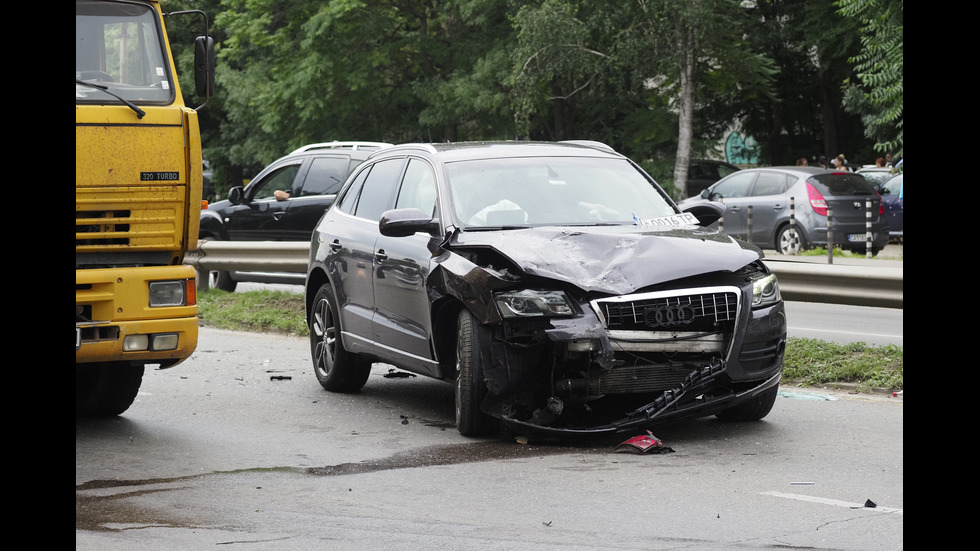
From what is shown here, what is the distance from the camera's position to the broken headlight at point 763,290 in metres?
7.27

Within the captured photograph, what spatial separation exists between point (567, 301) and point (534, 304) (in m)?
0.18

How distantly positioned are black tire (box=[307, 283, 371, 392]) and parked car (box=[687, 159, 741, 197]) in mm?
24899

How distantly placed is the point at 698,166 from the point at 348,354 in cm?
2628

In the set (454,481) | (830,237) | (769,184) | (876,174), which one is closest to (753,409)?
(454,481)

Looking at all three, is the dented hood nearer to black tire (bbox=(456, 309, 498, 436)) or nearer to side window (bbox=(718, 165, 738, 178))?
black tire (bbox=(456, 309, 498, 436))

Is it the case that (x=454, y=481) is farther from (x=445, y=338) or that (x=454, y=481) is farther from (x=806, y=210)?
(x=806, y=210)

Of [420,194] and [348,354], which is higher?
[420,194]

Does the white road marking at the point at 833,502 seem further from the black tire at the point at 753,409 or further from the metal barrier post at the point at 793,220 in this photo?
the metal barrier post at the point at 793,220

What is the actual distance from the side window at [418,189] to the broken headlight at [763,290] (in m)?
2.09

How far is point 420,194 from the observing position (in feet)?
28.1

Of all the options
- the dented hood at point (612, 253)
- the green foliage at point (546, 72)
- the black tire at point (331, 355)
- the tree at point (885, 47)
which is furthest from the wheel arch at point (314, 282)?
the green foliage at point (546, 72)

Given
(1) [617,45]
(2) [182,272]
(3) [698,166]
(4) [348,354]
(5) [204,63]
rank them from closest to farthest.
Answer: (2) [182,272]
(5) [204,63]
(4) [348,354]
(1) [617,45]
(3) [698,166]
